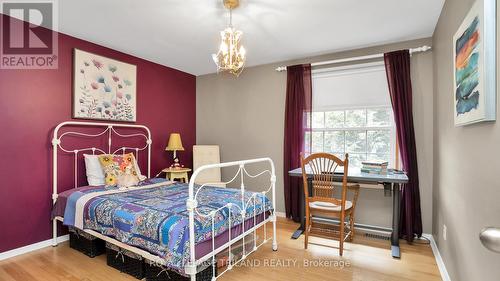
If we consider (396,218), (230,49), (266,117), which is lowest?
(396,218)

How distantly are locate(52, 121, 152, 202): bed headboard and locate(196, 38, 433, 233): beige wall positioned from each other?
1.20 m

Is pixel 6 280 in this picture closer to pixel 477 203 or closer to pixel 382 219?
pixel 477 203

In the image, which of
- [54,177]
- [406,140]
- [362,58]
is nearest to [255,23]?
[362,58]

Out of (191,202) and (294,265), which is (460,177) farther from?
(191,202)

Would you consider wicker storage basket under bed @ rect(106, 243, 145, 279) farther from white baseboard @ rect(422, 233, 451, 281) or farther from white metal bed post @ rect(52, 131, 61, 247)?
white baseboard @ rect(422, 233, 451, 281)

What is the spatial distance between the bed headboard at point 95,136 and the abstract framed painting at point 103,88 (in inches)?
4.5

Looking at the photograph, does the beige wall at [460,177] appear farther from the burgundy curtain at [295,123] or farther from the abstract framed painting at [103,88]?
the abstract framed painting at [103,88]

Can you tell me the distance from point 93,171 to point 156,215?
1.52 meters

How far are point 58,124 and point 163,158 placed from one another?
156 cm

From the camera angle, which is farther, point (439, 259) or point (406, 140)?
point (406, 140)

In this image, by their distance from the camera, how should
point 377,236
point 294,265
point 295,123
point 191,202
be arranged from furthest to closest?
1. point 295,123
2. point 377,236
3. point 294,265
4. point 191,202

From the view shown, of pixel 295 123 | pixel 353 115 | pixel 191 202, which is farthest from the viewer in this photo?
pixel 295 123

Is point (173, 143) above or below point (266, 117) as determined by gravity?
below

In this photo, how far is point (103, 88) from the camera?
328 centimetres
